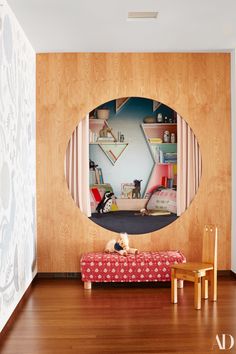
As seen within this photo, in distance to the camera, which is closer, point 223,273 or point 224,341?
point 224,341

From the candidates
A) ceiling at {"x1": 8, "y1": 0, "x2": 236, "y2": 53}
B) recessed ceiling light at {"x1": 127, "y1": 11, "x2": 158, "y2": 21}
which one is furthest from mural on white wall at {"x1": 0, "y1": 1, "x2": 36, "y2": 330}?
recessed ceiling light at {"x1": 127, "y1": 11, "x2": 158, "y2": 21}

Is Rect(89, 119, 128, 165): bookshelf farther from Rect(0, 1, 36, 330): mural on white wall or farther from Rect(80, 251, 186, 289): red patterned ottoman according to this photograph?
Rect(80, 251, 186, 289): red patterned ottoman

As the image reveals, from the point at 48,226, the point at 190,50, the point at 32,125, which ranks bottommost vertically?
the point at 48,226

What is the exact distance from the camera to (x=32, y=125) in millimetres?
5816

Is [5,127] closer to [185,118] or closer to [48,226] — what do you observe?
[48,226]

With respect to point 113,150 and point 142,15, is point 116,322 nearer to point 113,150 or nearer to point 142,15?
point 142,15

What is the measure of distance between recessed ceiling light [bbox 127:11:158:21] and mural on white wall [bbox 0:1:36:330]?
1.08 metres

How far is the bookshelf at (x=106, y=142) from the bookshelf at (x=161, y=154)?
0.37 meters

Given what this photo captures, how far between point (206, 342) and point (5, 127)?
230 centimetres

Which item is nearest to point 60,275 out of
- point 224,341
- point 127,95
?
point 127,95

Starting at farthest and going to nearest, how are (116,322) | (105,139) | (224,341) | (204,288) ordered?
(105,139) → (204,288) → (116,322) → (224,341)

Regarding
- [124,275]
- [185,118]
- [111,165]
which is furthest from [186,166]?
[124,275]

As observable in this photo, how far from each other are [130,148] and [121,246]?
5.67ft

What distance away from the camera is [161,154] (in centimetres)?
707
